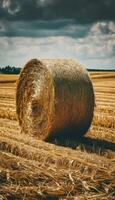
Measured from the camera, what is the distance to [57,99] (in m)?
8.76

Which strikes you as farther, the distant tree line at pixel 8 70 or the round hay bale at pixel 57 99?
the distant tree line at pixel 8 70

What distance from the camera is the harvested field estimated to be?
5.50m

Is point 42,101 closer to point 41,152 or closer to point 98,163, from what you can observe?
point 41,152

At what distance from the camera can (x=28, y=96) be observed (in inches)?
405

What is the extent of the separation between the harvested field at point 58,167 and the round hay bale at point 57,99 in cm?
34

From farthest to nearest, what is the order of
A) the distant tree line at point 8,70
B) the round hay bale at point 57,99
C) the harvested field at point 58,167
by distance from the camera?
the distant tree line at point 8,70
the round hay bale at point 57,99
the harvested field at point 58,167

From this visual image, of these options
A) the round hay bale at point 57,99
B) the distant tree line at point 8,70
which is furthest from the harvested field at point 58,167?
the distant tree line at point 8,70

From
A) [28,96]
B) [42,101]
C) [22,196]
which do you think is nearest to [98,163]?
[22,196]

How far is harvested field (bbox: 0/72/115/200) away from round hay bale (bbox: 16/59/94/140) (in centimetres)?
34

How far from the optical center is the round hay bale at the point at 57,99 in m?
8.83

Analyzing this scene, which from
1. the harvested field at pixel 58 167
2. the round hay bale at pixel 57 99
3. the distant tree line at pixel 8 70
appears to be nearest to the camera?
the harvested field at pixel 58 167

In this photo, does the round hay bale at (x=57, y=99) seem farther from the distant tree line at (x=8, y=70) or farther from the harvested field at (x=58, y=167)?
the distant tree line at (x=8, y=70)

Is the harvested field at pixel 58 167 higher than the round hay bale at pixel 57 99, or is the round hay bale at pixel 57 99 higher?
the round hay bale at pixel 57 99

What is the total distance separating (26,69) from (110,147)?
329cm
